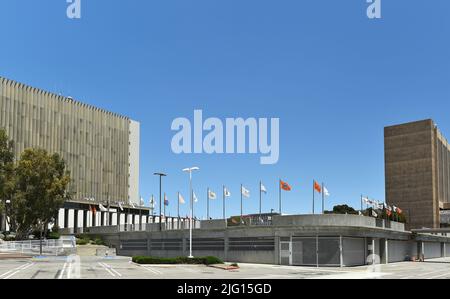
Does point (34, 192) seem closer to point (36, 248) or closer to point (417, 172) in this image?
point (36, 248)

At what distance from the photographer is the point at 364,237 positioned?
56.2m

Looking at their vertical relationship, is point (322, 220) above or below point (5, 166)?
below

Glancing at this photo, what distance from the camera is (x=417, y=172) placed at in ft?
598

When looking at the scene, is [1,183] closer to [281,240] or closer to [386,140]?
[281,240]

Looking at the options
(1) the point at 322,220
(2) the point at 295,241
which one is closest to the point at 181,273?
(2) the point at 295,241

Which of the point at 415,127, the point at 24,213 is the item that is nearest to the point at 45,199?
the point at 24,213

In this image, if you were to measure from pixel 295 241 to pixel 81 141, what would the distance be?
3387 inches

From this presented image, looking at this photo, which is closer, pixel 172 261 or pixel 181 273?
pixel 181 273

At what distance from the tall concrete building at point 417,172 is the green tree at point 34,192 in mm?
132324

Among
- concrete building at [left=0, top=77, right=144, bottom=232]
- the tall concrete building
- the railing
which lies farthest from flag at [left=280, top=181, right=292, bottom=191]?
the tall concrete building

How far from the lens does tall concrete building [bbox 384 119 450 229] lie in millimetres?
179375

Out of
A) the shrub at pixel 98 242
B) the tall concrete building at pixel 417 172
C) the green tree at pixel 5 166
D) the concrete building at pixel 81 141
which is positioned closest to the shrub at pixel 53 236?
the shrub at pixel 98 242

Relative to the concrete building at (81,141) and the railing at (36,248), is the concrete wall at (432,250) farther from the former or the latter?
the concrete building at (81,141)
